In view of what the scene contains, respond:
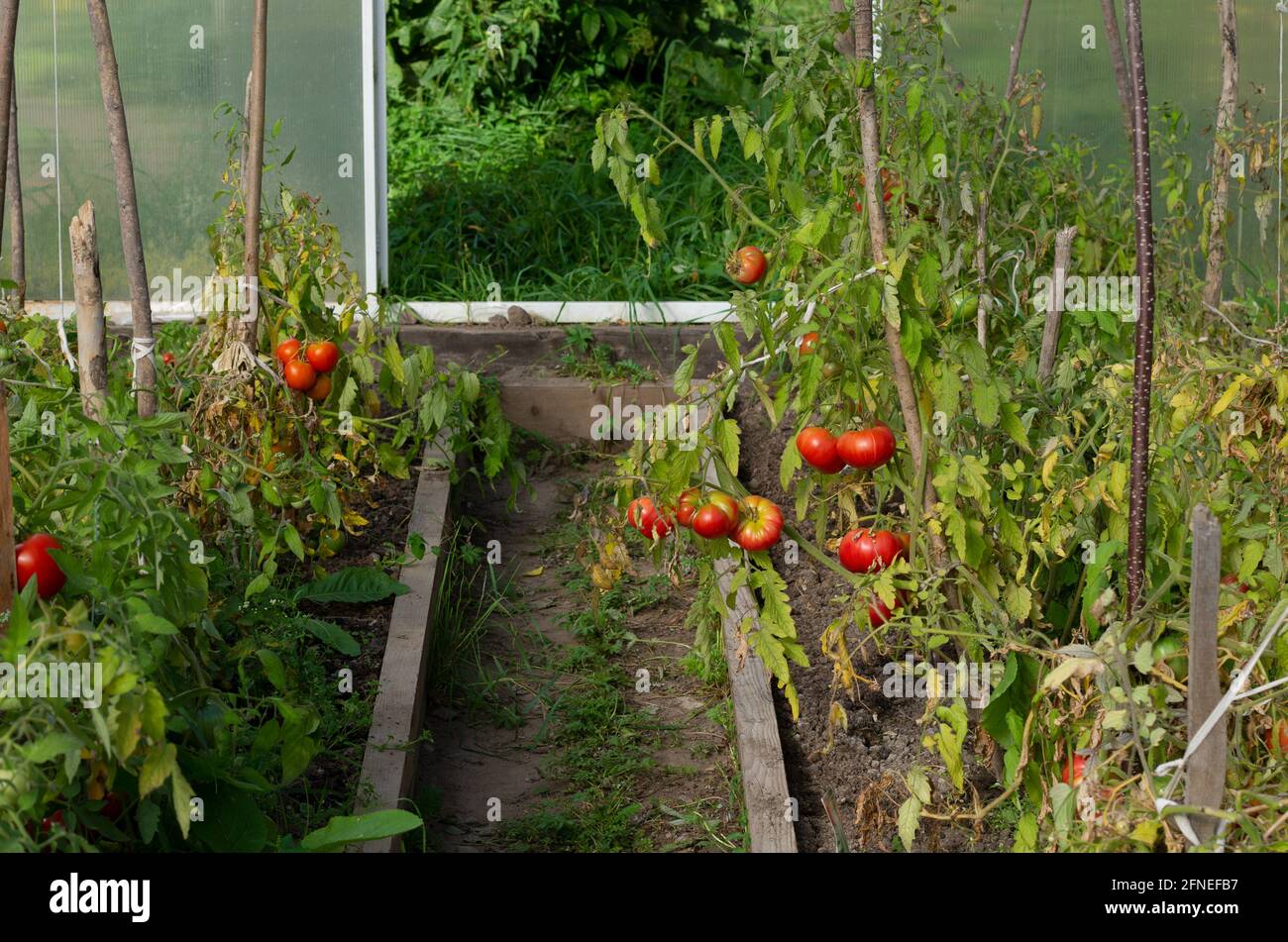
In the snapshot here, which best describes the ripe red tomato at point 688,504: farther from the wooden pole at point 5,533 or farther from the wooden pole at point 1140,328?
the wooden pole at point 5,533

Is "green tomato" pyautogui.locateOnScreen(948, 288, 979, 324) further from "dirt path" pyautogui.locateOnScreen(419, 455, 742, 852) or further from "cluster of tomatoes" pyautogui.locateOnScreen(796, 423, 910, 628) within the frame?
"dirt path" pyautogui.locateOnScreen(419, 455, 742, 852)

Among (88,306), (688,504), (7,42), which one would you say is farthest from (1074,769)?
(7,42)

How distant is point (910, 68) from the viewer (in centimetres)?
338

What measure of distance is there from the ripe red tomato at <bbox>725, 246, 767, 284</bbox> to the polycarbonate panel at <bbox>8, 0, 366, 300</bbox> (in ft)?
7.50

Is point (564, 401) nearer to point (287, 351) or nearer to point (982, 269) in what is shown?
point (287, 351)

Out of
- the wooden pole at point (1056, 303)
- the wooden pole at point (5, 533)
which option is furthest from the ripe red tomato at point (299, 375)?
the wooden pole at point (1056, 303)

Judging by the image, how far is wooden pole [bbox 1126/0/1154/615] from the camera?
2.36 metres

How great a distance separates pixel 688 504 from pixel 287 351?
4.80ft

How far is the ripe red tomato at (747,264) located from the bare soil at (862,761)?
33.1 inches

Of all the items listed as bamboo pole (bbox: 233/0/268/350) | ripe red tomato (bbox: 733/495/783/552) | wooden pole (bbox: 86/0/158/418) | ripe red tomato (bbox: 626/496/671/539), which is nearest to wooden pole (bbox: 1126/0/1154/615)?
ripe red tomato (bbox: 733/495/783/552)

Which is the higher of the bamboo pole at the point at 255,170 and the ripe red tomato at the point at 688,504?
the bamboo pole at the point at 255,170

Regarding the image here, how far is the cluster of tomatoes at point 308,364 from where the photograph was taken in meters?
3.94

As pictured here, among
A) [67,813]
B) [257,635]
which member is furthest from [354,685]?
[67,813]
